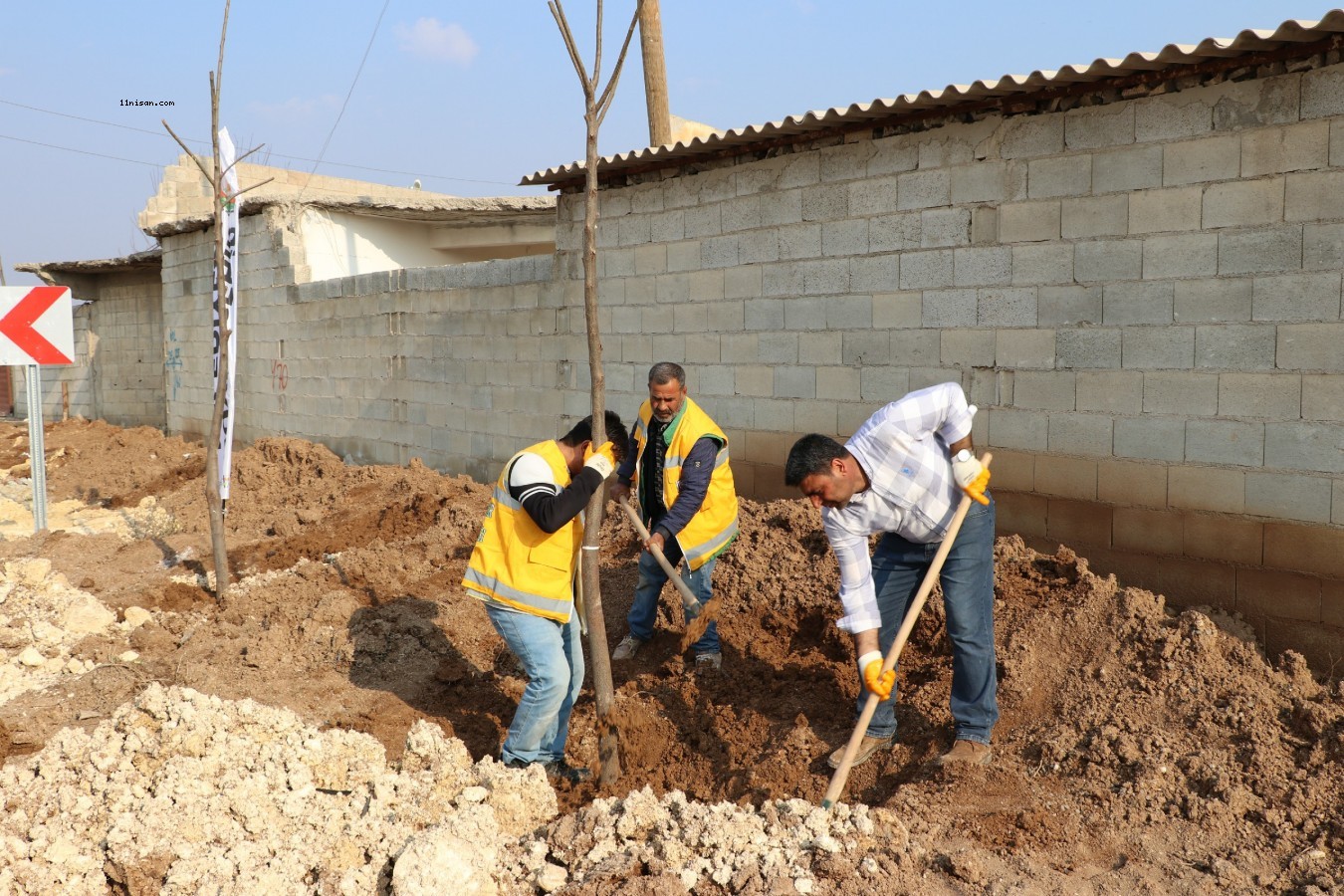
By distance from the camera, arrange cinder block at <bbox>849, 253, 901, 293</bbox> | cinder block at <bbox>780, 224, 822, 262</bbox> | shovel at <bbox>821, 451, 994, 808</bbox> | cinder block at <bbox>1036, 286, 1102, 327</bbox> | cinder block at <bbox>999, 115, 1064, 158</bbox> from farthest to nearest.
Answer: cinder block at <bbox>780, 224, 822, 262</bbox>, cinder block at <bbox>849, 253, 901, 293</bbox>, cinder block at <bbox>999, 115, 1064, 158</bbox>, cinder block at <bbox>1036, 286, 1102, 327</bbox>, shovel at <bbox>821, 451, 994, 808</bbox>

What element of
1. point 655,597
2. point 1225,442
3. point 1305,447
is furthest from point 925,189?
point 655,597

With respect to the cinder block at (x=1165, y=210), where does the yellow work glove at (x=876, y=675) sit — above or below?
below

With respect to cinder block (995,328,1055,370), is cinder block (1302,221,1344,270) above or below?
above

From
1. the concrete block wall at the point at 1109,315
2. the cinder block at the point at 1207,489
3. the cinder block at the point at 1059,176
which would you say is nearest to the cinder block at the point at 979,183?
the concrete block wall at the point at 1109,315

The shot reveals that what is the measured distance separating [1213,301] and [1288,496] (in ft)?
2.86

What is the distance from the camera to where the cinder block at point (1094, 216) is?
4.78m

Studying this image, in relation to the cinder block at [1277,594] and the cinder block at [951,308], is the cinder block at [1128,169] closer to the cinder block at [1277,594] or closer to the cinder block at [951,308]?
the cinder block at [951,308]

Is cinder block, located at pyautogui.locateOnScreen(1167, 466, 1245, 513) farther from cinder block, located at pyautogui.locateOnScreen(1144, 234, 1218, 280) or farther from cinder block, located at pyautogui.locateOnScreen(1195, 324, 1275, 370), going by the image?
cinder block, located at pyautogui.locateOnScreen(1144, 234, 1218, 280)

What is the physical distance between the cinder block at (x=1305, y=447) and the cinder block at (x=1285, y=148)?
1.04 m

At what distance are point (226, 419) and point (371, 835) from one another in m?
4.71

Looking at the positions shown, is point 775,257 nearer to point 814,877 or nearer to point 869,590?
point 869,590

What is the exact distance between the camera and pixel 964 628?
3.72 meters

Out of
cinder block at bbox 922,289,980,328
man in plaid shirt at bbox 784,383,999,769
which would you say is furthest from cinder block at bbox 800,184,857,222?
man in plaid shirt at bbox 784,383,999,769

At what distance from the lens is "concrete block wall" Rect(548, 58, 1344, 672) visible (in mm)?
4270
